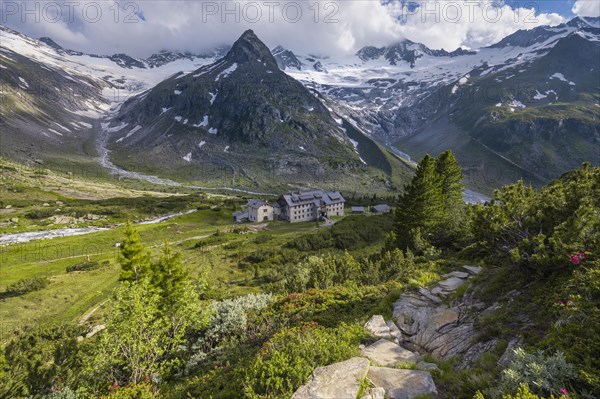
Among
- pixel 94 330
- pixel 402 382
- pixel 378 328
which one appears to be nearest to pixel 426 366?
pixel 402 382

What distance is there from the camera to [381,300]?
54.7 feet

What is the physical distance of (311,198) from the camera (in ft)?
375

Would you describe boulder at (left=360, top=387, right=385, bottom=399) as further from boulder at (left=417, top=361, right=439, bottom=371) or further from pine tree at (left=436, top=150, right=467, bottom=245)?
pine tree at (left=436, top=150, right=467, bottom=245)

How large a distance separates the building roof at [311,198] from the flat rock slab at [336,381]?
10096cm

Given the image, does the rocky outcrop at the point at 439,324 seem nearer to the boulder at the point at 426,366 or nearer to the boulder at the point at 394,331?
the boulder at the point at 394,331

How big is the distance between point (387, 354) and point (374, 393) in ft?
9.49

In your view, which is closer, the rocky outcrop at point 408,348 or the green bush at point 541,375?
the green bush at point 541,375

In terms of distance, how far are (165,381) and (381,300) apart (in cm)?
1238

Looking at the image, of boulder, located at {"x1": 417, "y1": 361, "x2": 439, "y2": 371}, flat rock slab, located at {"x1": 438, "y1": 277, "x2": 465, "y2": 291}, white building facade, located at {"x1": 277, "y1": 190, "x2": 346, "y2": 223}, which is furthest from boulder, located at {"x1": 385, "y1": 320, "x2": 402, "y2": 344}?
white building facade, located at {"x1": 277, "y1": 190, "x2": 346, "y2": 223}

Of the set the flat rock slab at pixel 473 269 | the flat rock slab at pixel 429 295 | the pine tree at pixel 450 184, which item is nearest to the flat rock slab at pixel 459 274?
the flat rock slab at pixel 473 269

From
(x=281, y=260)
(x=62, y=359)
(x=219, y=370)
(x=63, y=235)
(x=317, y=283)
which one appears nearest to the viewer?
(x=219, y=370)

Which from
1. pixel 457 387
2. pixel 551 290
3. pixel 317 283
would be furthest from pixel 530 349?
pixel 317 283

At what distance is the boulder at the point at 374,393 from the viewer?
8.15 meters

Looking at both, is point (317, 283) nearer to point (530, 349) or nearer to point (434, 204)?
point (434, 204)
